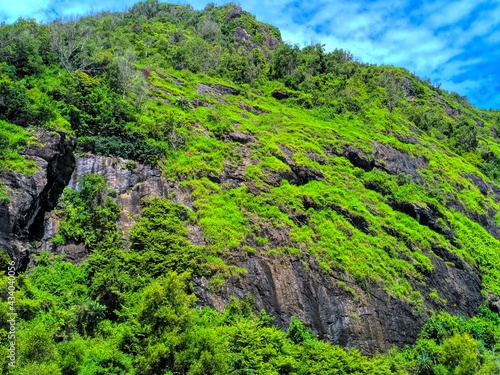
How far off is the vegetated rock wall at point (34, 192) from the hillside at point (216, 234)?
5.6 inches

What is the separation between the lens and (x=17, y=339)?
70.4 feet

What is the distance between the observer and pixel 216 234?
3572cm

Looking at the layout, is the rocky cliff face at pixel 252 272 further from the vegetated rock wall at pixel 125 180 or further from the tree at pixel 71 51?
the tree at pixel 71 51

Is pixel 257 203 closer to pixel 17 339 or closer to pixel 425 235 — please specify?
pixel 425 235

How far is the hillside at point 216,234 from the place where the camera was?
25938 millimetres

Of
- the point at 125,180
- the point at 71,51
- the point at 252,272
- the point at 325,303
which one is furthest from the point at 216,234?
the point at 71,51

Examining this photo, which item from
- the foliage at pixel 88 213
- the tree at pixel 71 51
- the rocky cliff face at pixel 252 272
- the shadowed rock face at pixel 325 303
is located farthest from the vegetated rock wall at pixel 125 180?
the tree at pixel 71 51

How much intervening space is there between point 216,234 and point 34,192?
1362 cm

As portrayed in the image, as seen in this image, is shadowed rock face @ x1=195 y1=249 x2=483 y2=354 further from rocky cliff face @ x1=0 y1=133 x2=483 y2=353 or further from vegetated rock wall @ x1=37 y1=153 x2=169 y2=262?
vegetated rock wall @ x1=37 y1=153 x2=169 y2=262

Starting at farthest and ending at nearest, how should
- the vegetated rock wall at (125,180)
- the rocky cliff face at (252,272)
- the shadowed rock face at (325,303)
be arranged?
the vegetated rock wall at (125,180) < the shadowed rock face at (325,303) < the rocky cliff face at (252,272)

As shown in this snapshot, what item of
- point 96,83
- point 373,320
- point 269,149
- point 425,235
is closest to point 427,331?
point 373,320

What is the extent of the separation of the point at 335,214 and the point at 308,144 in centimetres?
1390

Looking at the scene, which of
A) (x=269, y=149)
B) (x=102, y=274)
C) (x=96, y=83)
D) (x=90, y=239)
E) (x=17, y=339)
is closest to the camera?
(x=17, y=339)

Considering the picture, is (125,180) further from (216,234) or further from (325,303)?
(325,303)
